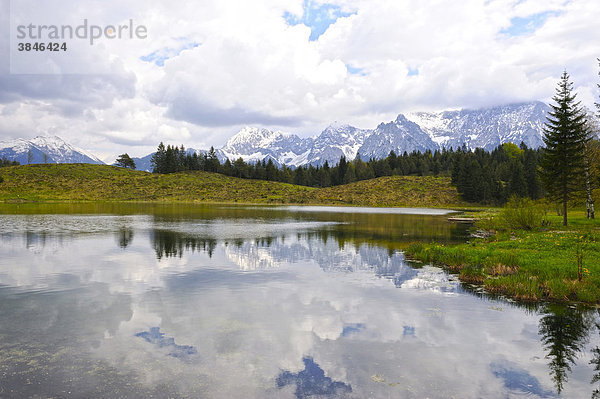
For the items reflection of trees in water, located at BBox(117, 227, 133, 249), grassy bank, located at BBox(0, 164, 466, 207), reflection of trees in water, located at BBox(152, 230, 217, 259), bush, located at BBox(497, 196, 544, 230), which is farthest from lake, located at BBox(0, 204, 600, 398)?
grassy bank, located at BBox(0, 164, 466, 207)

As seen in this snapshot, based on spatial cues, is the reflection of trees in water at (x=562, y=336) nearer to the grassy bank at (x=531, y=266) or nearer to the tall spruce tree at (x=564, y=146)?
the grassy bank at (x=531, y=266)

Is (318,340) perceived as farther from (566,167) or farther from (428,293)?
(566,167)

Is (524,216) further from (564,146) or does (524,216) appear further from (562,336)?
(562,336)

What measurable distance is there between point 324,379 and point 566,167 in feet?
174

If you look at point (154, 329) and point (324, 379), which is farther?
point (154, 329)

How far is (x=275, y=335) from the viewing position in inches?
549

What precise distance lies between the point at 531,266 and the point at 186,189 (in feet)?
524

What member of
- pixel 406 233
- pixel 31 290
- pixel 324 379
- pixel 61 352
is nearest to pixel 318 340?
pixel 324 379

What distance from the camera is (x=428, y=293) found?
2052 centimetres

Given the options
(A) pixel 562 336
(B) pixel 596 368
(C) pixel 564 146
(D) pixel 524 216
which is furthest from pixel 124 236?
(C) pixel 564 146

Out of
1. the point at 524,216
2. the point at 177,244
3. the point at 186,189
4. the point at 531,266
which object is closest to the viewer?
the point at 531,266

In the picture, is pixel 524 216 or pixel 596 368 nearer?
pixel 596 368

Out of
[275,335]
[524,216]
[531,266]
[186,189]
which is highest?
[186,189]

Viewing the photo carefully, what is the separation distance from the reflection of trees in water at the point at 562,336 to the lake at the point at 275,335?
0.24 feet
